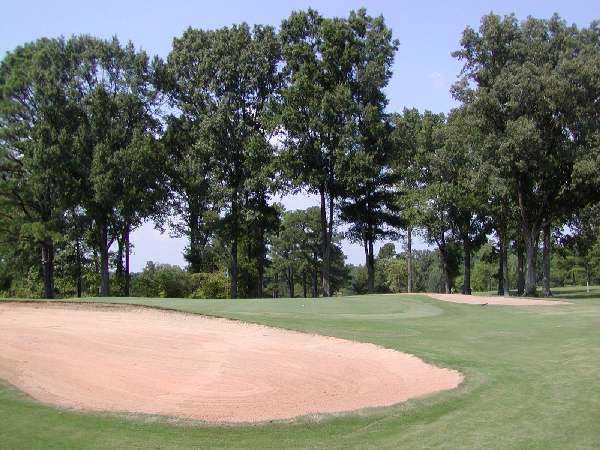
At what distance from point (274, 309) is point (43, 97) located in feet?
103

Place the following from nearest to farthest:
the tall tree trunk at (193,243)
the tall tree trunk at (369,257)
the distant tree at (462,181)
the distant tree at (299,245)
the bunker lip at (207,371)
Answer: the bunker lip at (207,371), the distant tree at (462,181), the tall tree trunk at (369,257), the tall tree trunk at (193,243), the distant tree at (299,245)

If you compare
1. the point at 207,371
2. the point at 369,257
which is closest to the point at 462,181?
the point at 369,257

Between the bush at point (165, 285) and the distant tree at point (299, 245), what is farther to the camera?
the distant tree at point (299, 245)

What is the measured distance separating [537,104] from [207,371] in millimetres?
35956

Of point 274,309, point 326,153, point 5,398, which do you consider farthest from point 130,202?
point 5,398

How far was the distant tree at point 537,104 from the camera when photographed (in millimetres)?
40375

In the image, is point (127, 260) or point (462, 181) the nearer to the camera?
point (462, 181)

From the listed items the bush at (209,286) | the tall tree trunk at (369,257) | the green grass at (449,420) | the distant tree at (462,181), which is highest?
the distant tree at (462,181)

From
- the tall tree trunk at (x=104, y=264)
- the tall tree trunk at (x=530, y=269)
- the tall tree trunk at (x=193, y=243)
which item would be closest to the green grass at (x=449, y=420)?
the tall tree trunk at (x=530, y=269)

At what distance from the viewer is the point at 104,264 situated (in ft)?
163

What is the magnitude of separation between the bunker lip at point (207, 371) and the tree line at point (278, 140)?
27.8 metres

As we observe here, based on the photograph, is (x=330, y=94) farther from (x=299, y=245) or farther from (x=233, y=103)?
(x=299, y=245)

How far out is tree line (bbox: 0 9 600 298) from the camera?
42750 mm

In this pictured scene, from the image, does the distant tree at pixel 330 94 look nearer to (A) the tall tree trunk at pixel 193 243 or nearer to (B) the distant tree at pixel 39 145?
(A) the tall tree trunk at pixel 193 243
